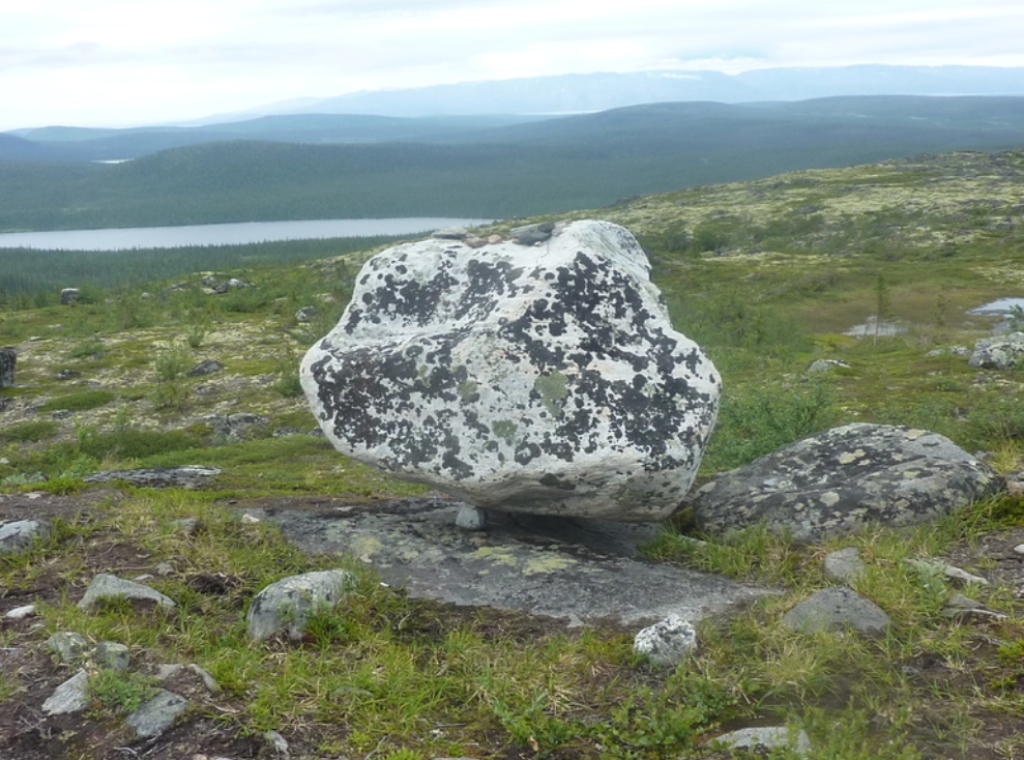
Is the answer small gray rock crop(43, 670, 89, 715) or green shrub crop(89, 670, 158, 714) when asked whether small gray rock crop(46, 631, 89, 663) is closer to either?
small gray rock crop(43, 670, 89, 715)

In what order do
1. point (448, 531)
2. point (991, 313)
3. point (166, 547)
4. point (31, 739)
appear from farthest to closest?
point (991, 313), point (448, 531), point (166, 547), point (31, 739)

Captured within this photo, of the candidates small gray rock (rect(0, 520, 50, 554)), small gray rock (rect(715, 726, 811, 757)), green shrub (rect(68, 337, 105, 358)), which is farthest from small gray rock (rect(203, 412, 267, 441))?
small gray rock (rect(715, 726, 811, 757))

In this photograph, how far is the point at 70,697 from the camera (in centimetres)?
614

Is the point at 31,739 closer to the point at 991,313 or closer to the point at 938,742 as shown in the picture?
the point at 938,742

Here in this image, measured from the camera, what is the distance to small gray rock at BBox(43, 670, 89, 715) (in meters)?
6.04

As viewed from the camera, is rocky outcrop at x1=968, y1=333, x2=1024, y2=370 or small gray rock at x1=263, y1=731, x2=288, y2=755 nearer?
small gray rock at x1=263, y1=731, x2=288, y2=755

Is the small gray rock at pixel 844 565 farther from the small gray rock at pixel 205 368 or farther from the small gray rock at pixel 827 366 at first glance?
the small gray rock at pixel 205 368

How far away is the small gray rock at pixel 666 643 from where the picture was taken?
22.9ft

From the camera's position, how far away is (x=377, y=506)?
11281 millimetres

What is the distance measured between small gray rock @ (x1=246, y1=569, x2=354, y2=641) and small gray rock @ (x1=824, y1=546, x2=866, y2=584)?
4530mm

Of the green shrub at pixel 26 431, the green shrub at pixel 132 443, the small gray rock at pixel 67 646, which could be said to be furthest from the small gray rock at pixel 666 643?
the green shrub at pixel 26 431

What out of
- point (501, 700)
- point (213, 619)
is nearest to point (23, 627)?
point (213, 619)

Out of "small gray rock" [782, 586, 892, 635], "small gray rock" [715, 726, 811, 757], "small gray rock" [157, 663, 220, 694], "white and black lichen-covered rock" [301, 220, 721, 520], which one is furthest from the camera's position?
"white and black lichen-covered rock" [301, 220, 721, 520]

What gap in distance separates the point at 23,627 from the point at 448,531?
4301 millimetres
